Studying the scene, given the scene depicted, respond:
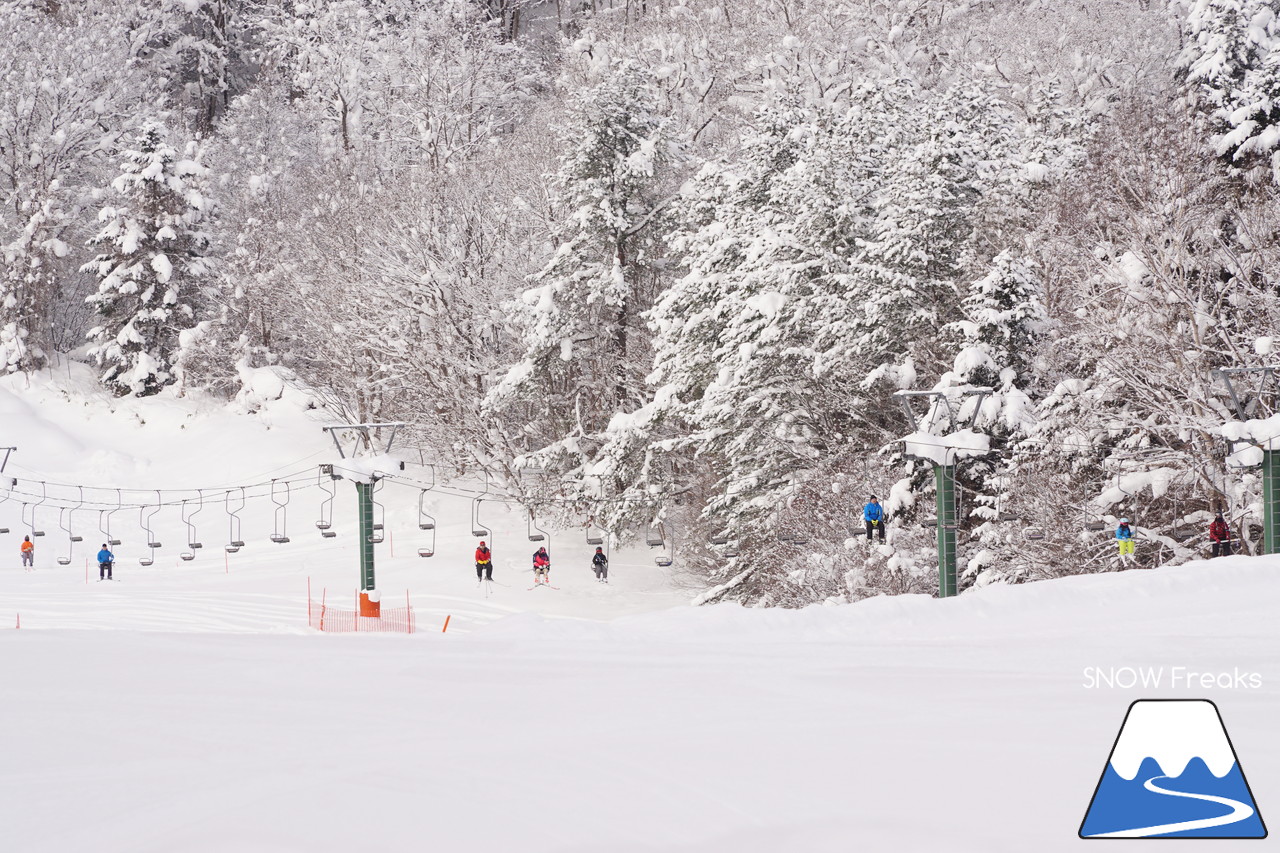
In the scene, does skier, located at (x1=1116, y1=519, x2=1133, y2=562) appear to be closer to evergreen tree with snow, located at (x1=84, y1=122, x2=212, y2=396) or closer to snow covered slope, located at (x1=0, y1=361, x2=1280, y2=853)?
snow covered slope, located at (x1=0, y1=361, x2=1280, y2=853)

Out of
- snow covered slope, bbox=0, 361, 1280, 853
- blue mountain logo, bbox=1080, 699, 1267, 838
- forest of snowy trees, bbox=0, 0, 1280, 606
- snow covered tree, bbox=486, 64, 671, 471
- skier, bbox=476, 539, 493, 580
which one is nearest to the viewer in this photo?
blue mountain logo, bbox=1080, 699, 1267, 838

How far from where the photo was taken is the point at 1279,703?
8289mm

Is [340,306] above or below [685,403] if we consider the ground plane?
above

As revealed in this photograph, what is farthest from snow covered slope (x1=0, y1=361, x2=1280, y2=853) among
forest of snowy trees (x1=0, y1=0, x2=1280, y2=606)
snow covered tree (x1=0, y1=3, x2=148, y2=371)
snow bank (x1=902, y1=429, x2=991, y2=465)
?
snow covered tree (x1=0, y1=3, x2=148, y2=371)

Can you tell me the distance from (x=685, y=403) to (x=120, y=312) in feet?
91.2

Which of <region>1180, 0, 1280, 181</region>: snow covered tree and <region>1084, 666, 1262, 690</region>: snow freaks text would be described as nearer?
<region>1084, 666, 1262, 690</region>: snow freaks text

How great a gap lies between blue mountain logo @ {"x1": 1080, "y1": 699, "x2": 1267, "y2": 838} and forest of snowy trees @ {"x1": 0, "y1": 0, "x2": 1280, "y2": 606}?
56.8 ft

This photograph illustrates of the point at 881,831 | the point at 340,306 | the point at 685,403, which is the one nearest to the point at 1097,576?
the point at 881,831

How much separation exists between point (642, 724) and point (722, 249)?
76.8 ft

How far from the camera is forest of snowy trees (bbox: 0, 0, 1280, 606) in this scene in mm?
24969

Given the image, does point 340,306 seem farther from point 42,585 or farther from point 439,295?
point 42,585

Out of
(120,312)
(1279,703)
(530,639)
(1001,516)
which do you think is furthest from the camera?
(120,312)

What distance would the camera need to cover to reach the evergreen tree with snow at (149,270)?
48.2 m

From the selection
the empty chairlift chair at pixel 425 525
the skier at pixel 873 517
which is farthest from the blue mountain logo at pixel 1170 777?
the empty chairlift chair at pixel 425 525
